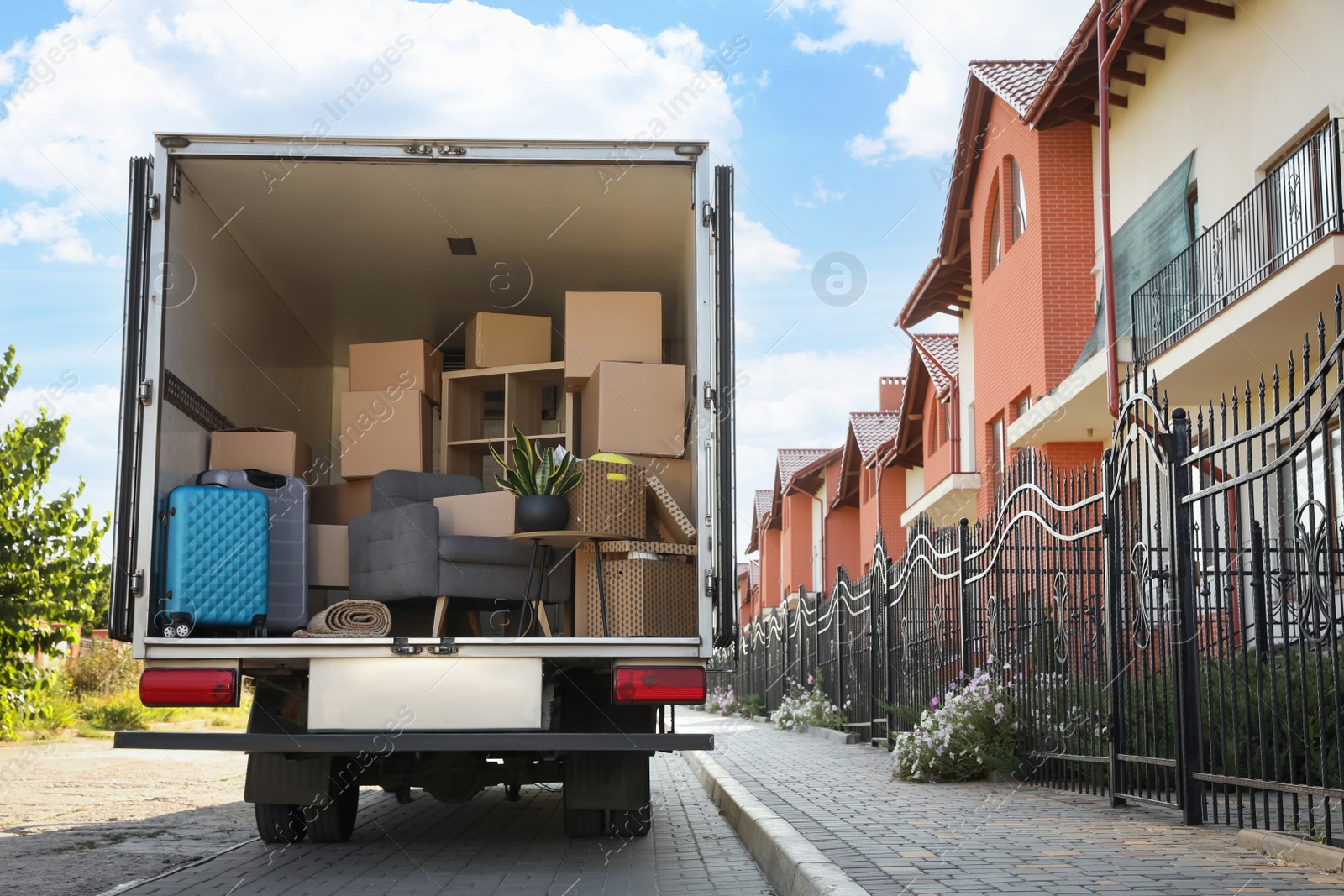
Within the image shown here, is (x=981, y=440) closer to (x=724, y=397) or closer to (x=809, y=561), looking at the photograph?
(x=724, y=397)

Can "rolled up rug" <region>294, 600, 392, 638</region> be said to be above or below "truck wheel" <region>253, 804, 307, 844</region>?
above

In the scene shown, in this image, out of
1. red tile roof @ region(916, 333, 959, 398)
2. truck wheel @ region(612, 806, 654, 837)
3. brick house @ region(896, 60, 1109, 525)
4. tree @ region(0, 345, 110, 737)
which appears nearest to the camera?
truck wheel @ region(612, 806, 654, 837)

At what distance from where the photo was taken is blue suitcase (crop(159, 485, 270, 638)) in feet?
21.4

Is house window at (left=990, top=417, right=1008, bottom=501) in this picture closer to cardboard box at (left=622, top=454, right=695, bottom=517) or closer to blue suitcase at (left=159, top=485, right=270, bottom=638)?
cardboard box at (left=622, top=454, right=695, bottom=517)

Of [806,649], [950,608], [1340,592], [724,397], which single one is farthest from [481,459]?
[806,649]

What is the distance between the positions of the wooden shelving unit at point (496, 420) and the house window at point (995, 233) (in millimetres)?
14114

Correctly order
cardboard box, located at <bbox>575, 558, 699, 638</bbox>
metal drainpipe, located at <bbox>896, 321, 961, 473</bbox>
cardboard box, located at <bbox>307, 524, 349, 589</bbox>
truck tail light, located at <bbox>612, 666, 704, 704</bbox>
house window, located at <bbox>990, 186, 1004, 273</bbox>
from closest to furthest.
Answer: truck tail light, located at <bbox>612, 666, 704, 704</bbox>, cardboard box, located at <bbox>575, 558, 699, 638</bbox>, cardboard box, located at <bbox>307, 524, 349, 589</bbox>, house window, located at <bbox>990, 186, 1004, 273</bbox>, metal drainpipe, located at <bbox>896, 321, 961, 473</bbox>

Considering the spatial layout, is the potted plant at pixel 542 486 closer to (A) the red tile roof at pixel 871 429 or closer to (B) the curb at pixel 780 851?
(B) the curb at pixel 780 851

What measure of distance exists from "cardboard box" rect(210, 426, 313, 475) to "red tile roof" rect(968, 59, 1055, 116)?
14.0 meters

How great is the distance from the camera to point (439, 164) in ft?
23.6

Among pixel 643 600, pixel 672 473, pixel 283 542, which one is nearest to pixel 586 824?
pixel 643 600

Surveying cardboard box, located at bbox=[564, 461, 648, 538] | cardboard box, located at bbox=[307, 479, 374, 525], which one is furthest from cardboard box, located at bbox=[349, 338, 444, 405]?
cardboard box, located at bbox=[564, 461, 648, 538]

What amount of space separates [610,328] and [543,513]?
1.68m

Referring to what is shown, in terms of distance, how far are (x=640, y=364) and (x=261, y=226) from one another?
2398 millimetres
